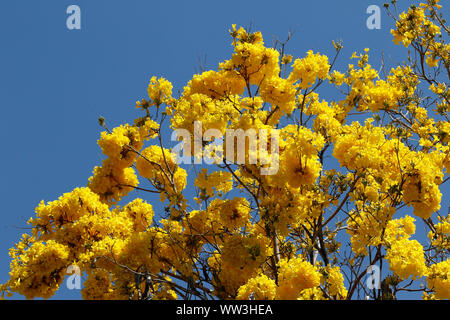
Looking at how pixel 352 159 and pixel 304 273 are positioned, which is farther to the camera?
pixel 352 159

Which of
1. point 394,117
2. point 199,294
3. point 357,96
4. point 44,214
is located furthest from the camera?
point 394,117

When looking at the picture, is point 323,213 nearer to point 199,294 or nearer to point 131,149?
point 199,294

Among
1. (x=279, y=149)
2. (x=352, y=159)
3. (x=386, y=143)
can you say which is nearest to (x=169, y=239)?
(x=279, y=149)

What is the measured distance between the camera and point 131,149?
550cm

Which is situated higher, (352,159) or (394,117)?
(394,117)

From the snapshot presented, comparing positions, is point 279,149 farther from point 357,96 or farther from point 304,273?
point 357,96

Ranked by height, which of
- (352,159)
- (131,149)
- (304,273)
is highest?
(131,149)

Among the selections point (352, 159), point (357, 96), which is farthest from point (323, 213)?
point (357, 96)

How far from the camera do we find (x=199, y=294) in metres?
4.58

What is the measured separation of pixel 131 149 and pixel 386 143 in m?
2.94
